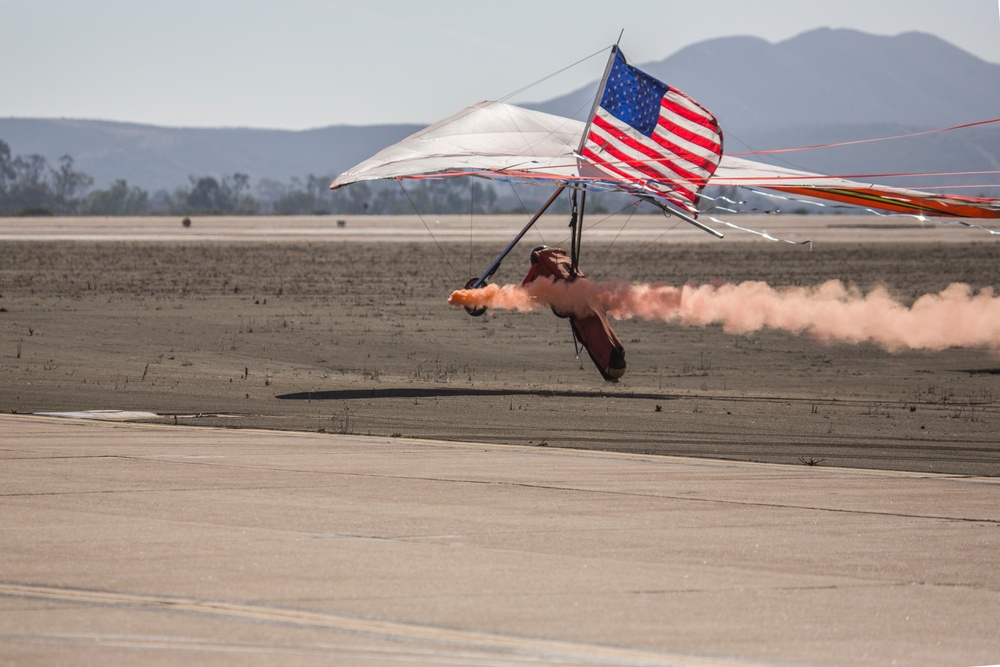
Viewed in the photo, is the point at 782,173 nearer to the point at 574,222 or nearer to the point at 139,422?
the point at 574,222

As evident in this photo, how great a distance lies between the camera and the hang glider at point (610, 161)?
25438 millimetres

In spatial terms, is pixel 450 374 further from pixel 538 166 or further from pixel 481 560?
pixel 481 560

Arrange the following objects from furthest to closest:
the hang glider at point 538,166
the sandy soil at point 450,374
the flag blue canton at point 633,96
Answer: the flag blue canton at point 633,96 < the hang glider at point 538,166 < the sandy soil at point 450,374

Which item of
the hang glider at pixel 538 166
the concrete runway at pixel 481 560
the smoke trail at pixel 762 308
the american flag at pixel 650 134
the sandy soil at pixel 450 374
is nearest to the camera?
the concrete runway at pixel 481 560

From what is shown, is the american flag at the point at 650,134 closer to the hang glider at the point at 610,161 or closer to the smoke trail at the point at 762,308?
the hang glider at the point at 610,161

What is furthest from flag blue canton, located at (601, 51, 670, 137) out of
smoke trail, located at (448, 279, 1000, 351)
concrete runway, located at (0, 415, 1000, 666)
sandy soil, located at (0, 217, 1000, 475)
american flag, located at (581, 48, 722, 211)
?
concrete runway, located at (0, 415, 1000, 666)

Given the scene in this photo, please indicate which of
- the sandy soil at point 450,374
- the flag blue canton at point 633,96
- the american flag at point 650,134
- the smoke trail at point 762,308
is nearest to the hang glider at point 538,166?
the american flag at point 650,134

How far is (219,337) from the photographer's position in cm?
3366

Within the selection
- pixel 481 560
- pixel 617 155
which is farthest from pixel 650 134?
pixel 481 560

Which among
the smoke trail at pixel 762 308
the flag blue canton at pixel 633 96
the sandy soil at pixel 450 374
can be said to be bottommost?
the sandy soil at pixel 450 374

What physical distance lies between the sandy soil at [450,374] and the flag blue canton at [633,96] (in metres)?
5.11

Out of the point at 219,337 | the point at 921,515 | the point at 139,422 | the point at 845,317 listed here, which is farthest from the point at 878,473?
the point at 219,337

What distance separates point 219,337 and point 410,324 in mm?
6072

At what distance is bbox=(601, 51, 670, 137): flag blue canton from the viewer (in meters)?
27.1
